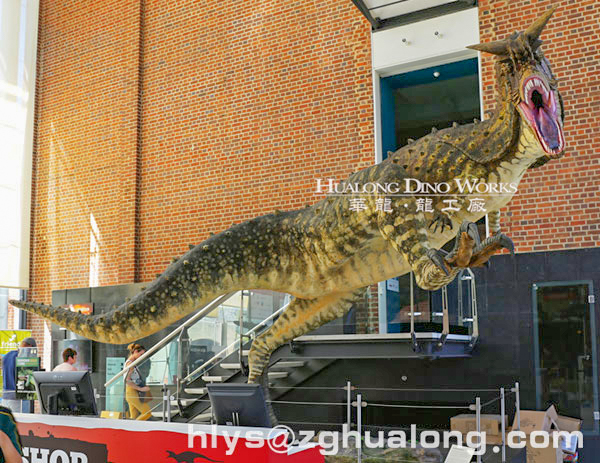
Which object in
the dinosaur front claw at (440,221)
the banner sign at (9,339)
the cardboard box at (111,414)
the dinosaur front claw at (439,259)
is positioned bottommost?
the cardboard box at (111,414)

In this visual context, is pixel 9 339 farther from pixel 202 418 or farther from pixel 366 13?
pixel 366 13

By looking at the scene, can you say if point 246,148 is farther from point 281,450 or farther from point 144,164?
point 281,450

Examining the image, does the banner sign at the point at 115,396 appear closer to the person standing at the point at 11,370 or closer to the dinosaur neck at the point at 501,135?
the person standing at the point at 11,370

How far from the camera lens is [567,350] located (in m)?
8.05

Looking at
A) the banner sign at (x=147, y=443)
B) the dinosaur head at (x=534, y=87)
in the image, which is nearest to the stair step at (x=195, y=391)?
the banner sign at (x=147, y=443)

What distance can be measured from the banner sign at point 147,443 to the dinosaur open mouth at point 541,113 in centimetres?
227

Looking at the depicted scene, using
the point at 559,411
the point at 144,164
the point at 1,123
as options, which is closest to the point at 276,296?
the point at 559,411

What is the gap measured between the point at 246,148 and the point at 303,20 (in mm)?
2409

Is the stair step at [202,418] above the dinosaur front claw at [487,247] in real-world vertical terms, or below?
below

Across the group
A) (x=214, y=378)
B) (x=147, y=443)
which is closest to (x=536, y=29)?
(x=147, y=443)

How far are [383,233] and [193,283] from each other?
3.37ft

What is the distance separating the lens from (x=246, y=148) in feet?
37.3

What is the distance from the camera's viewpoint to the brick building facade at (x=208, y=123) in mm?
8602

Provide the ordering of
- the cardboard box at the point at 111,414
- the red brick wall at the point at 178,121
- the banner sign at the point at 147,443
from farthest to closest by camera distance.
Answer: the red brick wall at the point at 178,121
the cardboard box at the point at 111,414
the banner sign at the point at 147,443
